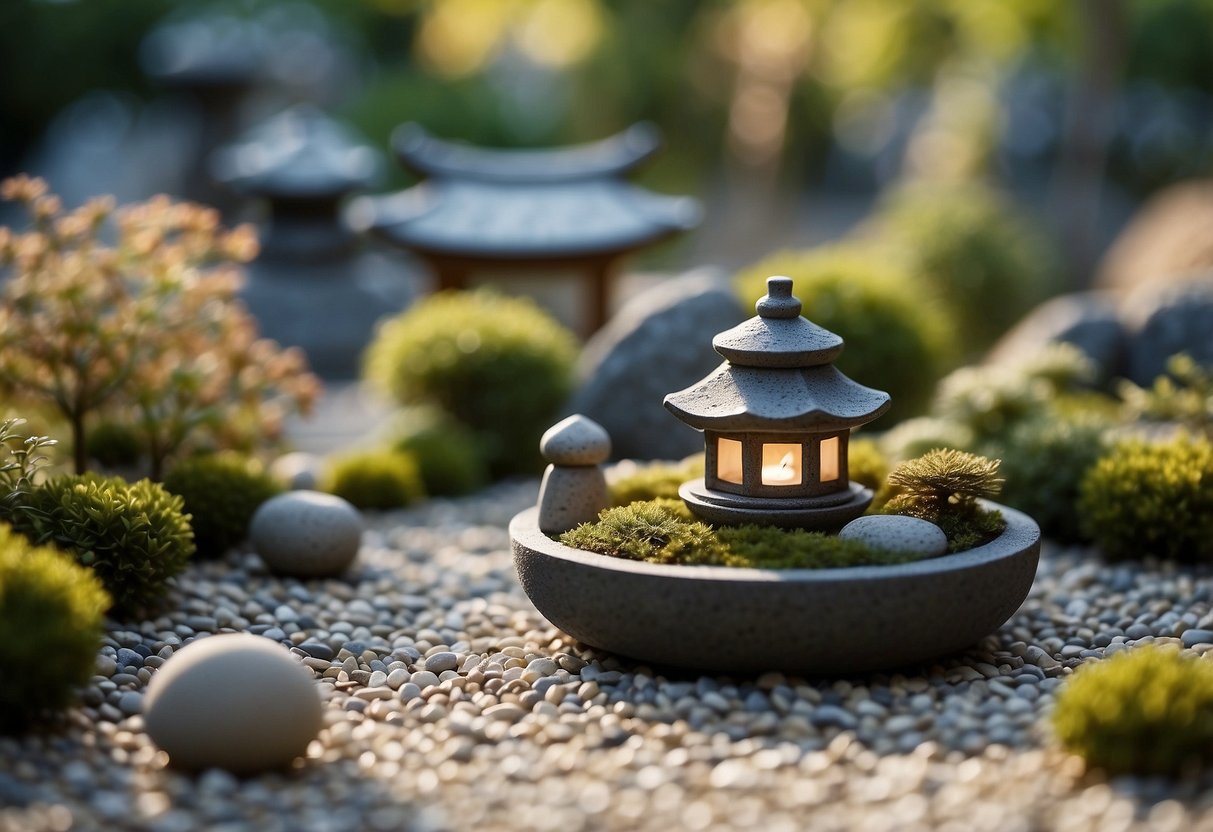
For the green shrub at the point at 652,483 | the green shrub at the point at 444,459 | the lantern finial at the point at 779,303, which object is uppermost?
the lantern finial at the point at 779,303

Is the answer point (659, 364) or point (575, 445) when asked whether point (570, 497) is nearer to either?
point (575, 445)

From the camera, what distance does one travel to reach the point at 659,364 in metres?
7.70

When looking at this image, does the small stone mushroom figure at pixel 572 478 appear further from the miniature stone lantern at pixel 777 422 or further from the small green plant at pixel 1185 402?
the small green plant at pixel 1185 402

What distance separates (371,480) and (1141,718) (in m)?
4.99

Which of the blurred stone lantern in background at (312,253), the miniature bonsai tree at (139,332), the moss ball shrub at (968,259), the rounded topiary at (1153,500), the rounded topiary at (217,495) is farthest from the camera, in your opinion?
the blurred stone lantern in background at (312,253)

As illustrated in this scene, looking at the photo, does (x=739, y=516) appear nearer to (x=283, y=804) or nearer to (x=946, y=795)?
(x=946, y=795)

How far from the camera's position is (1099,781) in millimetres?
3406

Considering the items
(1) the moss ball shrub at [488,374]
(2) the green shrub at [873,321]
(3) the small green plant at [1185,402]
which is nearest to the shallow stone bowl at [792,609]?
(3) the small green plant at [1185,402]

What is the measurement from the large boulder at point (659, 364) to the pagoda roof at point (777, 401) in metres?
3.09

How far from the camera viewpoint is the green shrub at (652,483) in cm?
516

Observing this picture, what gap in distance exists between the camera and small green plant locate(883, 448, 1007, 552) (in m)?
4.53

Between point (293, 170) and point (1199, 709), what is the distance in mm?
11585

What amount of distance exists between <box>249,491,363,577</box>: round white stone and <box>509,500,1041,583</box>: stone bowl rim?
1.48 m

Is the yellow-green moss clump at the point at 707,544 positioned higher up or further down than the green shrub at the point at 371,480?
higher up
